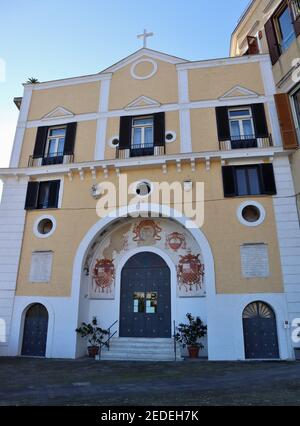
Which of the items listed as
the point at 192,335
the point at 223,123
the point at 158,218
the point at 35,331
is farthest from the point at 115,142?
the point at 192,335

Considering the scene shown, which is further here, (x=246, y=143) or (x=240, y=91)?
(x=240, y=91)

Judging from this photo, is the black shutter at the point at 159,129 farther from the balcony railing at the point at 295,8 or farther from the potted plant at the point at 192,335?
the potted plant at the point at 192,335

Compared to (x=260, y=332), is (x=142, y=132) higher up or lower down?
higher up

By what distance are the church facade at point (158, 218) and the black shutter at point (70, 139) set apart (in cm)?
6

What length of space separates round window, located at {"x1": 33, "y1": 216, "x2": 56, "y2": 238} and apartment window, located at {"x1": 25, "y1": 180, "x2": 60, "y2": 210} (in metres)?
0.56

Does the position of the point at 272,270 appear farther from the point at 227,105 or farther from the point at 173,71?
the point at 173,71

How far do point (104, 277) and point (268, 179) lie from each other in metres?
8.10

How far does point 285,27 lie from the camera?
46.1 feet

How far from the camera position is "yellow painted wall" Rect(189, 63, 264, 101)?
14547 mm

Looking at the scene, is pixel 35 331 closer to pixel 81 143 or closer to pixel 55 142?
pixel 81 143

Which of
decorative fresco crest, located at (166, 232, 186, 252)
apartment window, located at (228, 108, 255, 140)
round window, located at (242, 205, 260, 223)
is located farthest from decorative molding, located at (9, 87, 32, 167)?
round window, located at (242, 205, 260, 223)

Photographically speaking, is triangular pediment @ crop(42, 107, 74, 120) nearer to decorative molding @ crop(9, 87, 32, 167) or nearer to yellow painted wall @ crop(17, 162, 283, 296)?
decorative molding @ crop(9, 87, 32, 167)

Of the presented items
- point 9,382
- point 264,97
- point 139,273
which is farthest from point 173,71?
point 9,382
